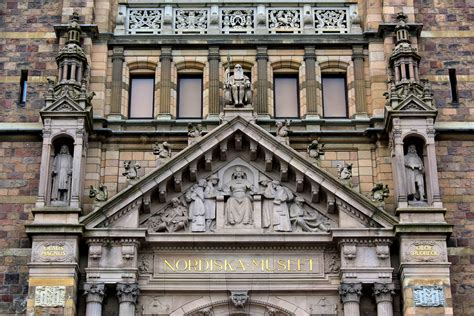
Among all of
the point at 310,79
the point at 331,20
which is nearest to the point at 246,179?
the point at 310,79

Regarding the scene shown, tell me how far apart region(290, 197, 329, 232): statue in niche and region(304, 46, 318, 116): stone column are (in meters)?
3.21

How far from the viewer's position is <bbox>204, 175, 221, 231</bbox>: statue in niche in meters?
30.1

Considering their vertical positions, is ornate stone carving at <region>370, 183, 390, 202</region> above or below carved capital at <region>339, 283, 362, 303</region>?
above

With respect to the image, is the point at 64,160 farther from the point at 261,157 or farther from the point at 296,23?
the point at 296,23

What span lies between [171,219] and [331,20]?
857 centimetres

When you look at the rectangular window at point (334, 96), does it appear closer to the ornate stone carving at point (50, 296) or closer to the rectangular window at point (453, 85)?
the rectangular window at point (453, 85)

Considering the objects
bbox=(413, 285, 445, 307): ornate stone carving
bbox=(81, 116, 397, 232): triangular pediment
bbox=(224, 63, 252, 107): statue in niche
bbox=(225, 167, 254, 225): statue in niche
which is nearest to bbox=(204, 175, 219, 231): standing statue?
bbox=(81, 116, 397, 232): triangular pediment

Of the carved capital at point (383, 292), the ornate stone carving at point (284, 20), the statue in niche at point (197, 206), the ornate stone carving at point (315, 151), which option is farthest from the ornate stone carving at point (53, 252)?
the ornate stone carving at point (284, 20)

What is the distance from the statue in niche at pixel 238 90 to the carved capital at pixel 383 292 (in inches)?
253

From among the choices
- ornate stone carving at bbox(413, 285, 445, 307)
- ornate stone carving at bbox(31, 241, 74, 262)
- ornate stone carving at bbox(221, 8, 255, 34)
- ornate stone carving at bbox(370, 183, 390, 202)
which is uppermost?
ornate stone carving at bbox(221, 8, 255, 34)

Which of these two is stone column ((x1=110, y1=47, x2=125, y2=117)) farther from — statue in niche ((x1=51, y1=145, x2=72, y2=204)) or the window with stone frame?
statue in niche ((x1=51, y1=145, x2=72, y2=204))

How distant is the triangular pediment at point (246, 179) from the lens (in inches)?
1167

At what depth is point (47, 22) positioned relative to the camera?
33.9 m

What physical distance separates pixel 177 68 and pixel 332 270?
8.04 m
